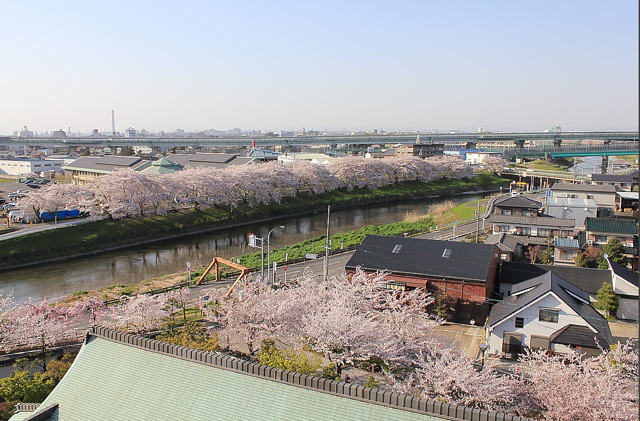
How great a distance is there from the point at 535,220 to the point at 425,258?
1199 cm

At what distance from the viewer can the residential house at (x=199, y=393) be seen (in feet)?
20.6

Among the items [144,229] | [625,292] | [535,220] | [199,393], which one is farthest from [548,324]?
[144,229]

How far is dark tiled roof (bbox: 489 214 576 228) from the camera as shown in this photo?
89.7 feet

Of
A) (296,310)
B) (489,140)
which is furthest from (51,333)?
(489,140)

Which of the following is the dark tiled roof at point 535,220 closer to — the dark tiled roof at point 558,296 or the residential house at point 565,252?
the residential house at point 565,252

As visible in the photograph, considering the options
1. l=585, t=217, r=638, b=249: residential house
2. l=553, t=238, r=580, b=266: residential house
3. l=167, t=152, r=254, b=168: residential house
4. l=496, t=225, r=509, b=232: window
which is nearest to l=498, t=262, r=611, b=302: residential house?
l=553, t=238, r=580, b=266: residential house

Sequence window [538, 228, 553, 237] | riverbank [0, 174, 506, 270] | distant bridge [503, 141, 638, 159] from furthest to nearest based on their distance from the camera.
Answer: distant bridge [503, 141, 638, 159] < riverbank [0, 174, 506, 270] < window [538, 228, 553, 237]

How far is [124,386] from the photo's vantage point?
24.8 ft

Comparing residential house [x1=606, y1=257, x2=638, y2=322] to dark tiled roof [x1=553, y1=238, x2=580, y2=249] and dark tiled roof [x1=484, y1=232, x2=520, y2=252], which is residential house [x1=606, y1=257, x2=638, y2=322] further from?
dark tiled roof [x1=484, y1=232, x2=520, y2=252]

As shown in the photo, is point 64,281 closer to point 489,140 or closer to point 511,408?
point 511,408

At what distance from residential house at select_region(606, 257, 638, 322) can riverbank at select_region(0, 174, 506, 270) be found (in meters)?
27.2

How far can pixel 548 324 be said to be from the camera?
14922 millimetres

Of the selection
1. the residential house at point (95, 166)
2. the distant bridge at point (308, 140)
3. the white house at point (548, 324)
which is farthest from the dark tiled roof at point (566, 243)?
the distant bridge at point (308, 140)

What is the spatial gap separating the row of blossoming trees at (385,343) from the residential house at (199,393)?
149 inches
